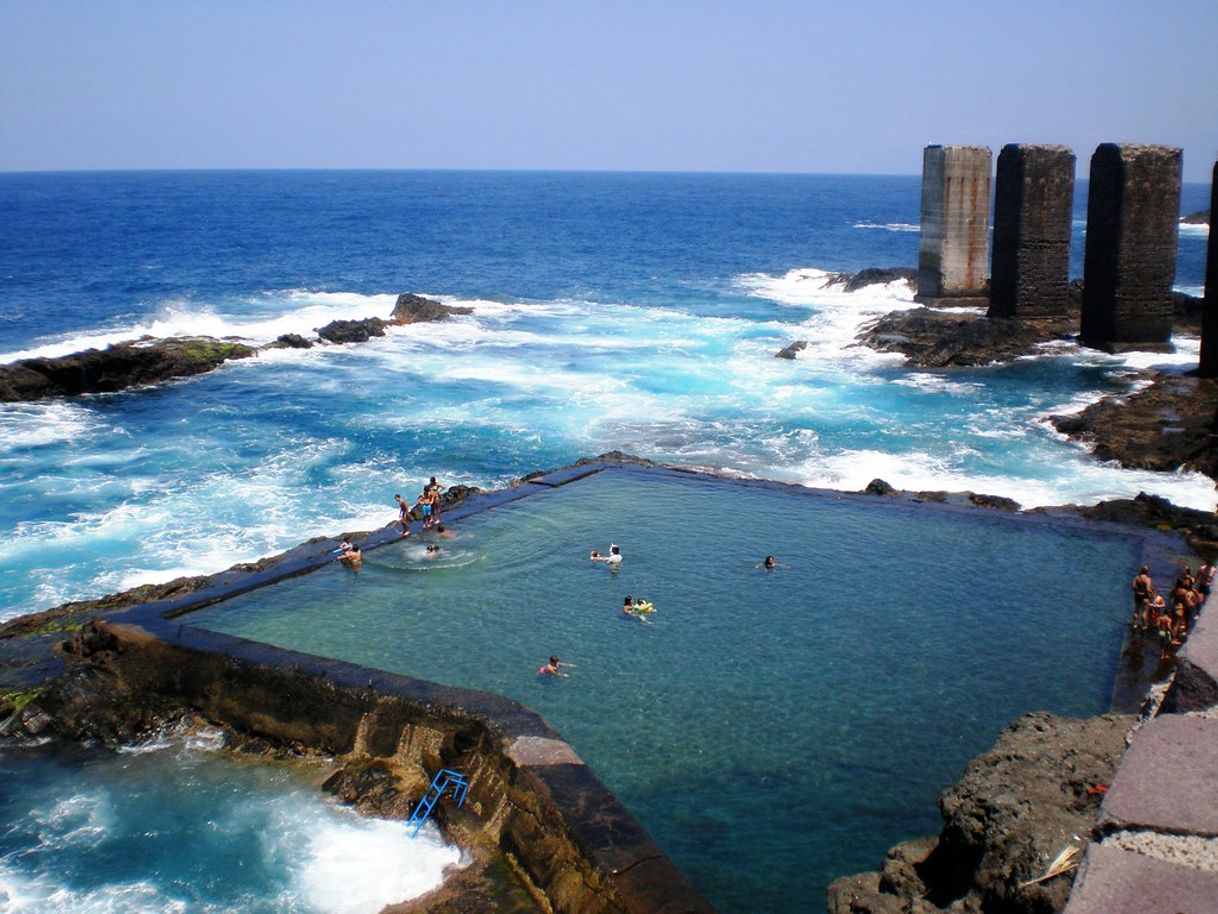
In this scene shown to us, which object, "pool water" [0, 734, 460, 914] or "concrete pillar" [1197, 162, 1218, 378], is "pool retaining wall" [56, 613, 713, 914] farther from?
"concrete pillar" [1197, 162, 1218, 378]

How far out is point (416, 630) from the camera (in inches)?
562

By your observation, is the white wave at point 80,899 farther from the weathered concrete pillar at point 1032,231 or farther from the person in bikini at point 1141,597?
the weathered concrete pillar at point 1032,231

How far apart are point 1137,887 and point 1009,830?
2.97 meters

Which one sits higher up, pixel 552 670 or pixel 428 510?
pixel 428 510

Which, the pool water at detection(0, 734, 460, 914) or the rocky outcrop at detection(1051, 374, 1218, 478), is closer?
the pool water at detection(0, 734, 460, 914)

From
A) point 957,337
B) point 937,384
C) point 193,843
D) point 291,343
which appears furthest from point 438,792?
point 291,343

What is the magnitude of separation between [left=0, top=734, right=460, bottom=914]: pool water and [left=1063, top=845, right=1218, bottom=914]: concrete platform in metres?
7.60

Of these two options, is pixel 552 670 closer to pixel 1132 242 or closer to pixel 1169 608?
pixel 1169 608

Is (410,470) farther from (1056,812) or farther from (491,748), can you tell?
(1056,812)

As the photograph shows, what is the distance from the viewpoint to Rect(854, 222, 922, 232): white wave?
103500 mm

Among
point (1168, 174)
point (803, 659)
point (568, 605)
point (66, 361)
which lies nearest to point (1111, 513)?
point (803, 659)

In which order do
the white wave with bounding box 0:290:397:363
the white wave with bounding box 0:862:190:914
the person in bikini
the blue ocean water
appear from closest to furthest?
the white wave with bounding box 0:862:190:914
the person in bikini
the blue ocean water
the white wave with bounding box 0:290:397:363

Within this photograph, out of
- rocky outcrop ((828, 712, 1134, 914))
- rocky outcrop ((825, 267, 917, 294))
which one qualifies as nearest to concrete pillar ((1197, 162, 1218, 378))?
rocky outcrop ((825, 267, 917, 294))

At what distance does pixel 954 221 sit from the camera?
3938 centimetres
